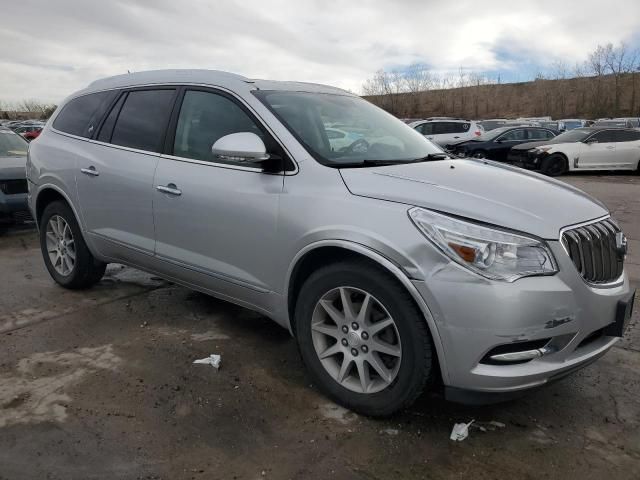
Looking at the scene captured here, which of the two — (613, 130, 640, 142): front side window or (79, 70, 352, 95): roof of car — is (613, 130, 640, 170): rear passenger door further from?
(79, 70, 352, 95): roof of car

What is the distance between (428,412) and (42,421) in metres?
2.00

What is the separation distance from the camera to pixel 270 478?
234cm

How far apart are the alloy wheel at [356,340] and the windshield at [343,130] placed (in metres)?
0.78

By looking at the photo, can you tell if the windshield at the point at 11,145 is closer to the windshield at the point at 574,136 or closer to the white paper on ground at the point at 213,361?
the white paper on ground at the point at 213,361

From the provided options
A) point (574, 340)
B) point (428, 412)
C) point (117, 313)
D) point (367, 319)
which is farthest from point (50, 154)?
point (574, 340)

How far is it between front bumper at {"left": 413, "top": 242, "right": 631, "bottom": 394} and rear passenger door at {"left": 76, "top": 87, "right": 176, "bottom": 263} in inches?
87.5

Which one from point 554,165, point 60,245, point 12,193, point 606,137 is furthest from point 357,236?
point 606,137

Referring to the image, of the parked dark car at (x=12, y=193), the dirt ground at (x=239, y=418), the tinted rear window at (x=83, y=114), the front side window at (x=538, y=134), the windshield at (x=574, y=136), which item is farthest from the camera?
the front side window at (x=538, y=134)

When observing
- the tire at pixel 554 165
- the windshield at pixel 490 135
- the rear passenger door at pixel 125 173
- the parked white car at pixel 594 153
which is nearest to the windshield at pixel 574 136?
the parked white car at pixel 594 153

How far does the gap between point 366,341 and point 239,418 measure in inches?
30.8

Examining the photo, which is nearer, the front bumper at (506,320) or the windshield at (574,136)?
the front bumper at (506,320)

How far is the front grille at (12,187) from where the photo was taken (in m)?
7.16

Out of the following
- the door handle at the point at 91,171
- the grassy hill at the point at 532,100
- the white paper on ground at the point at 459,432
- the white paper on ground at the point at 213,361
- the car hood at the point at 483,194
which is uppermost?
the grassy hill at the point at 532,100

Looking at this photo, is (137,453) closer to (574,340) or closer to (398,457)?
(398,457)
